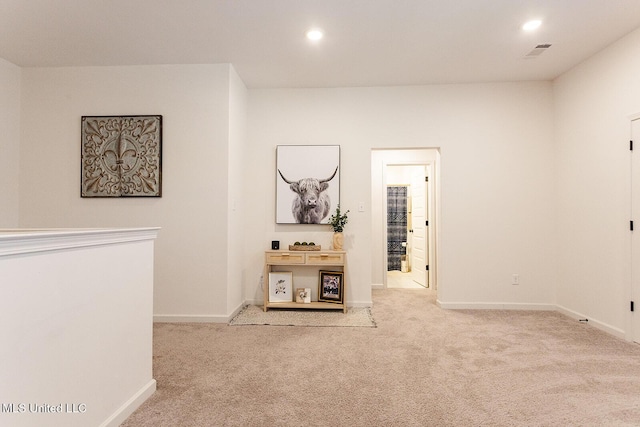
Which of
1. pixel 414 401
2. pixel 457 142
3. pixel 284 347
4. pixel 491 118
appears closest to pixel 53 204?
pixel 284 347

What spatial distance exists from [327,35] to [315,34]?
107mm

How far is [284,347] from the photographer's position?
2.82m

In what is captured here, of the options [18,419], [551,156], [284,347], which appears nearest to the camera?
[18,419]

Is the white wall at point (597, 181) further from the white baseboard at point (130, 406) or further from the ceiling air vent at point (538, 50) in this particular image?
the white baseboard at point (130, 406)

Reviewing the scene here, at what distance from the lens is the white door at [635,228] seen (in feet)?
9.68

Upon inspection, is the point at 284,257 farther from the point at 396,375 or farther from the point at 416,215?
the point at 416,215

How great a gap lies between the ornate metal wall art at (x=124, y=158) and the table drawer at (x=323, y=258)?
174cm

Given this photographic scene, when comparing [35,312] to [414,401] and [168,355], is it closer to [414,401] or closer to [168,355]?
[168,355]

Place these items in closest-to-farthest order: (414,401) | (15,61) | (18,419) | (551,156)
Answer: (18,419), (414,401), (15,61), (551,156)

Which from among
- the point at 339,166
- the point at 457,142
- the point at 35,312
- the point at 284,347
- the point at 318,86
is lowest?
the point at 284,347

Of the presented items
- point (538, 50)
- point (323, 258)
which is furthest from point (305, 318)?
point (538, 50)

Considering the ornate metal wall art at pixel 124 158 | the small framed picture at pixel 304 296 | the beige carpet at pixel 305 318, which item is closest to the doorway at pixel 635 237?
the beige carpet at pixel 305 318

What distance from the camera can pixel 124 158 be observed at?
11.9 ft

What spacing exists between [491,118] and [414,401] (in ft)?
11.1
